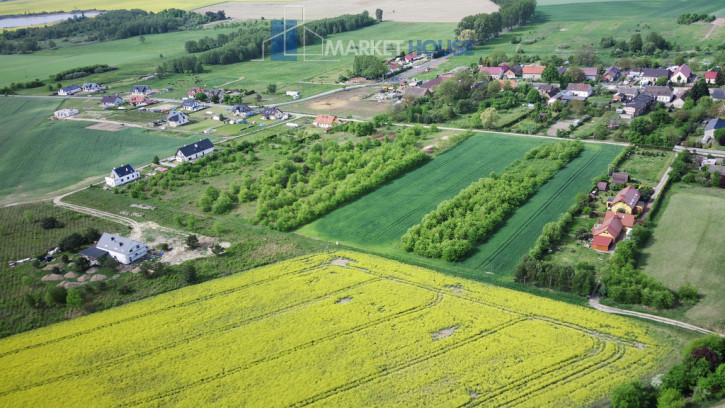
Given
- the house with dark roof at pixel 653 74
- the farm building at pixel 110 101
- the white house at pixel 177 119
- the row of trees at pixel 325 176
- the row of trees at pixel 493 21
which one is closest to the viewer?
the row of trees at pixel 325 176

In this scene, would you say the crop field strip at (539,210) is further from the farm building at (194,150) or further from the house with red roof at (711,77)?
the farm building at (194,150)

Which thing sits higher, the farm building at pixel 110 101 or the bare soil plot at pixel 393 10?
the bare soil plot at pixel 393 10

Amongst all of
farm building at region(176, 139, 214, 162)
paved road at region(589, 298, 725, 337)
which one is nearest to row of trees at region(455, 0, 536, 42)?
farm building at region(176, 139, 214, 162)

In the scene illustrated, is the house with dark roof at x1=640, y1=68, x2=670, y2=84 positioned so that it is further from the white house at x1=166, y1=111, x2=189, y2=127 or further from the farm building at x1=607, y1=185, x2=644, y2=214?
the white house at x1=166, y1=111, x2=189, y2=127

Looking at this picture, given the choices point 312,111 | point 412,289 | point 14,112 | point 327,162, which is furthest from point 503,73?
point 14,112

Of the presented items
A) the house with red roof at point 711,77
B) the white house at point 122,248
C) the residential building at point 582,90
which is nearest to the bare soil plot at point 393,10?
the residential building at point 582,90

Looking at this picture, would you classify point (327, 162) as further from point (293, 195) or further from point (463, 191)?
point (463, 191)
